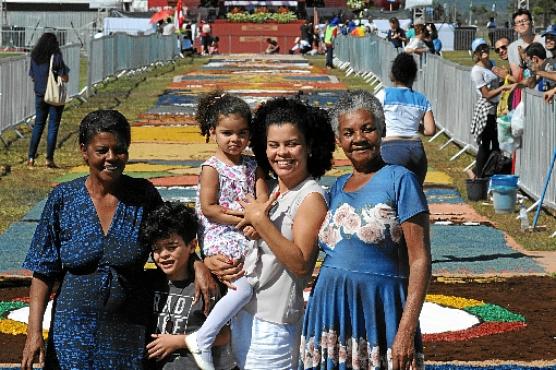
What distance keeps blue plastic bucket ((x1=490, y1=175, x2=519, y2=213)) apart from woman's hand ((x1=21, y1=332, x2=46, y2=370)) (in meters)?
9.95

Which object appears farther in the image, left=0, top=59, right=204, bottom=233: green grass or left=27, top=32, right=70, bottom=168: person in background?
left=27, top=32, right=70, bottom=168: person in background

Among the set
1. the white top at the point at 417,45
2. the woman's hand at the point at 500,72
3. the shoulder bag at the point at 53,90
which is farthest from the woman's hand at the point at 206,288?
the white top at the point at 417,45

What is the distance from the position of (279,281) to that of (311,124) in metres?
0.65

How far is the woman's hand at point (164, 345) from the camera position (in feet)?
18.9

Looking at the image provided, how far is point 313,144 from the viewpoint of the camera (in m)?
5.81

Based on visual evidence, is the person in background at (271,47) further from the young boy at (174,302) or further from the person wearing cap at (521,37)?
the young boy at (174,302)

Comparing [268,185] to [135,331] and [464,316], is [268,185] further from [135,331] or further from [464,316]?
[464,316]

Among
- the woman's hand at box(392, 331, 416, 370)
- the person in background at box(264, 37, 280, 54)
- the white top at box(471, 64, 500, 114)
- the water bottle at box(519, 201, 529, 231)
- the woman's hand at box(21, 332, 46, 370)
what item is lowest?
the water bottle at box(519, 201, 529, 231)

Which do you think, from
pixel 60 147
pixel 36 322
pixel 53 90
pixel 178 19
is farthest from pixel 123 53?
pixel 36 322

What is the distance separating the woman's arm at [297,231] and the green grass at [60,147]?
8.94 metres

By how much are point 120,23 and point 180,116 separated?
146 feet

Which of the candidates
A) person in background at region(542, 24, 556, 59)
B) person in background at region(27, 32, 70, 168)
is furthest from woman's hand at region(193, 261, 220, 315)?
person in background at region(27, 32, 70, 168)

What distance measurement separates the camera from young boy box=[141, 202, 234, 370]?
5754 mm

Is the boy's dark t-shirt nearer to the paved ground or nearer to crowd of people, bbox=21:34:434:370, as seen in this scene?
crowd of people, bbox=21:34:434:370
